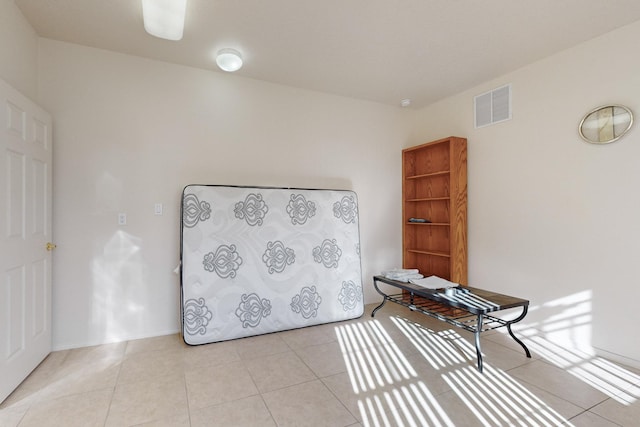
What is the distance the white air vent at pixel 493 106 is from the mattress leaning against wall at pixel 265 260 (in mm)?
1629

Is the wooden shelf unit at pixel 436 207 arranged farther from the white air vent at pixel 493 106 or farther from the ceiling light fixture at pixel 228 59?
the ceiling light fixture at pixel 228 59

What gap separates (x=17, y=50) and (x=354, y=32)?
242cm

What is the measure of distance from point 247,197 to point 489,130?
2.61 m

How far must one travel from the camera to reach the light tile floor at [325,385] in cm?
184

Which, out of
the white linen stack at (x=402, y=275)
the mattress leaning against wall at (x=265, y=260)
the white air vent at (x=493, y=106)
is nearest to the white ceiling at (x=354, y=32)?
the white air vent at (x=493, y=106)

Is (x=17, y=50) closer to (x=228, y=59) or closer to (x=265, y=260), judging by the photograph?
(x=228, y=59)

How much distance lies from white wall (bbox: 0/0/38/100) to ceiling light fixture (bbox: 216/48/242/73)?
53.0 inches

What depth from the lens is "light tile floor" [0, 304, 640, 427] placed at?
184cm

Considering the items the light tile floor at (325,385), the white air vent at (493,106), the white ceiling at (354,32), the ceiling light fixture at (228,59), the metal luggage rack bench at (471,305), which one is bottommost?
the light tile floor at (325,385)

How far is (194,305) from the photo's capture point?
284 centimetres

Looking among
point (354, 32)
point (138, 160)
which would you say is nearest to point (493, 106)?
point (354, 32)

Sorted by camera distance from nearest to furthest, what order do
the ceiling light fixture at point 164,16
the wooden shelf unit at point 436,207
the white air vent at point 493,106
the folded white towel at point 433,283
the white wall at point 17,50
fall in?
the ceiling light fixture at point 164,16
the white wall at point 17,50
the folded white towel at point 433,283
the white air vent at point 493,106
the wooden shelf unit at point 436,207

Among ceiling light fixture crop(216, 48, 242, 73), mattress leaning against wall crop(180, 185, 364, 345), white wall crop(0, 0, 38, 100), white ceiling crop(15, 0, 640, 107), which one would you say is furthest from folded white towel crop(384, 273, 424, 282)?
white wall crop(0, 0, 38, 100)

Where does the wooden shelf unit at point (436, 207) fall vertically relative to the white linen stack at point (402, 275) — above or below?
above
